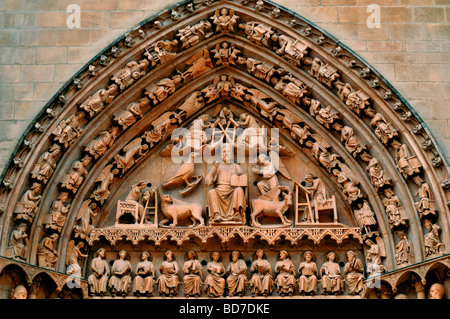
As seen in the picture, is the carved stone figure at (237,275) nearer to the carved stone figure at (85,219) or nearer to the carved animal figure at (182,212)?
the carved animal figure at (182,212)

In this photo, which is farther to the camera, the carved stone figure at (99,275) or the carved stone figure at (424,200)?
the carved stone figure at (99,275)

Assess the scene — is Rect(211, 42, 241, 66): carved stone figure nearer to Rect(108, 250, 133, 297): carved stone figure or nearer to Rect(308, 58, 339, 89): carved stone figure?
Rect(308, 58, 339, 89): carved stone figure

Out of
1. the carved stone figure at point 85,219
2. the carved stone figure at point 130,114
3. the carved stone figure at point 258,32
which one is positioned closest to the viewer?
the carved stone figure at point 85,219

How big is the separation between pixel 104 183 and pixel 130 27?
2.27 m

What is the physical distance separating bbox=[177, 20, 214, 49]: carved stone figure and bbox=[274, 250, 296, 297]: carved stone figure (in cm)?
331

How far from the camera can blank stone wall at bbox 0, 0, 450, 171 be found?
1270cm

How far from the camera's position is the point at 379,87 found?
12750mm

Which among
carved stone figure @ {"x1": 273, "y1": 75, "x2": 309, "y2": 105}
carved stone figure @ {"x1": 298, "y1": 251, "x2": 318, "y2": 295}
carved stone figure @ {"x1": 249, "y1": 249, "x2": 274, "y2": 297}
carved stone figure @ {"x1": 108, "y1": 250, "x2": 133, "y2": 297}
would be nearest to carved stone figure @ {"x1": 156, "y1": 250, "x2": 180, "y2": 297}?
carved stone figure @ {"x1": 108, "y1": 250, "x2": 133, "y2": 297}

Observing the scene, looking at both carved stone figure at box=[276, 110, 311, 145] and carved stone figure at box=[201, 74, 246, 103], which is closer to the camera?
carved stone figure at box=[276, 110, 311, 145]

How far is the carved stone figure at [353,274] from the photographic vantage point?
1248 centimetres

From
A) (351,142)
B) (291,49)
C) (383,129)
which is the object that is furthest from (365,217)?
(291,49)

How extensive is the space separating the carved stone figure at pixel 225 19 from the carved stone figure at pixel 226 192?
1.77 meters

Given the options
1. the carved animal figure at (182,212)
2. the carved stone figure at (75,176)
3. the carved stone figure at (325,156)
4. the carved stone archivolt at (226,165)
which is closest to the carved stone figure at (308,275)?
the carved stone archivolt at (226,165)

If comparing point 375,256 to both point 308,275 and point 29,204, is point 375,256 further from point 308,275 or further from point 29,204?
point 29,204
